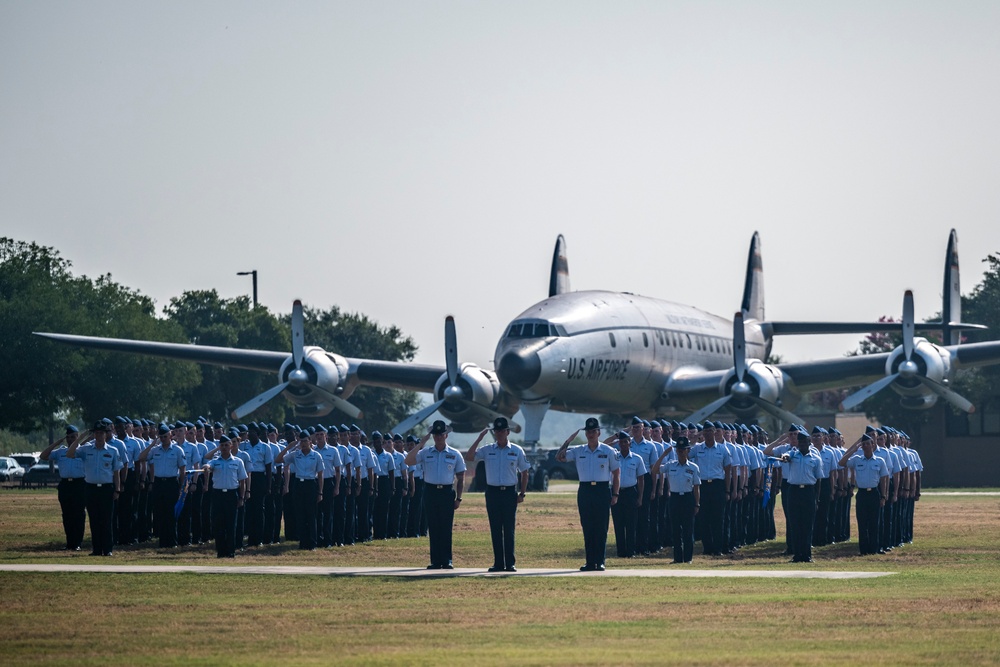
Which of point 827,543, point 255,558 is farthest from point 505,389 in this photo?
point 255,558

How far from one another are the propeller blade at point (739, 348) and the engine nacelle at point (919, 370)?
151 inches

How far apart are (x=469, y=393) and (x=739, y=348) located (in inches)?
284

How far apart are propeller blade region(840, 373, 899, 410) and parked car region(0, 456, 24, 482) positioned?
3572 centimetres

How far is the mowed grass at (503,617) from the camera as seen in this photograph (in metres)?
12.8

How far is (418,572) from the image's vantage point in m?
20.3

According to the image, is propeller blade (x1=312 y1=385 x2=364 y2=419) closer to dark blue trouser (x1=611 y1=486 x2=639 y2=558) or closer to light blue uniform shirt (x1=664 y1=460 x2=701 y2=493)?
dark blue trouser (x1=611 y1=486 x2=639 y2=558)

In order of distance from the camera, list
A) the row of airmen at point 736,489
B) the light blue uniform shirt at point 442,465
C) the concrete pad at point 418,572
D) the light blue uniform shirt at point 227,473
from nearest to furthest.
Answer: the concrete pad at point 418,572 < the light blue uniform shirt at point 442,465 < the row of airmen at point 736,489 < the light blue uniform shirt at point 227,473

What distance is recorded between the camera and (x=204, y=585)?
1831 cm

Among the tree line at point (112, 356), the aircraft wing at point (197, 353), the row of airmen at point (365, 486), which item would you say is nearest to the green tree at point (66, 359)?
the tree line at point (112, 356)

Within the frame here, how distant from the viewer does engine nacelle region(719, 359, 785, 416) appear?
42.0 metres

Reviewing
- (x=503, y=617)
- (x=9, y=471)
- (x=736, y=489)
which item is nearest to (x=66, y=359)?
(x=9, y=471)

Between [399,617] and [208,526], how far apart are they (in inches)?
432

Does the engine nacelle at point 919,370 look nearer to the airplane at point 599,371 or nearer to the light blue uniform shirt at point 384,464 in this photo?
the airplane at point 599,371

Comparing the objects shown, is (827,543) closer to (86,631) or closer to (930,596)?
(930,596)
